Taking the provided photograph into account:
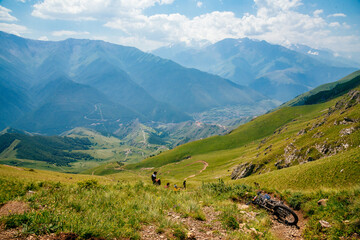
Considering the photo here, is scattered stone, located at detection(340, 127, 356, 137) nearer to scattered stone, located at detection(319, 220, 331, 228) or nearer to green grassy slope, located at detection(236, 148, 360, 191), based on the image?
green grassy slope, located at detection(236, 148, 360, 191)

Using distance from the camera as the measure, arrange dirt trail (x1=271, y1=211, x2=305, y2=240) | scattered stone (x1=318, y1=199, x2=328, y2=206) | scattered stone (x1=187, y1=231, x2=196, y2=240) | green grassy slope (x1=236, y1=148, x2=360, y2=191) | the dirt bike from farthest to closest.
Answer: green grassy slope (x1=236, y1=148, x2=360, y2=191)
scattered stone (x1=318, y1=199, x2=328, y2=206)
the dirt bike
dirt trail (x1=271, y1=211, x2=305, y2=240)
scattered stone (x1=187, y1=231, x2=196, y2=240)

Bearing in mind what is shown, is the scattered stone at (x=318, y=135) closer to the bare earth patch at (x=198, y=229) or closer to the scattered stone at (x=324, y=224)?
the scattered stone at (x=324, y=224)

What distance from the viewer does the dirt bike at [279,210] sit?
13.9m

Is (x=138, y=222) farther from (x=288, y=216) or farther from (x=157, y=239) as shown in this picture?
(x=288, y=216)

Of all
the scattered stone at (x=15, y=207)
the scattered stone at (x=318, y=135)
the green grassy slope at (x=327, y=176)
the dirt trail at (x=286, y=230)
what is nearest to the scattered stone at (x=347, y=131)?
the scattered stone at (x=318, y=135)

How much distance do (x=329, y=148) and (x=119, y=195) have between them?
4952cm

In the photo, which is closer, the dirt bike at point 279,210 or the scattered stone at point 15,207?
the scattered stone at point 15,207

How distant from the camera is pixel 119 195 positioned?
1602 cm

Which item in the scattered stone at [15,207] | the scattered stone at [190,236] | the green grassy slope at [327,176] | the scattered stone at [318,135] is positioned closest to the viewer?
the scattered stone at [190,236]

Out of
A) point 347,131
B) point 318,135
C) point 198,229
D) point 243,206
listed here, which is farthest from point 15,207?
point 318,135

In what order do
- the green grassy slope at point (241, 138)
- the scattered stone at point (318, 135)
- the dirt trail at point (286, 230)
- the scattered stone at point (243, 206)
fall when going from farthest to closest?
the green grassy slope at point (241, 138), the scattered stone at point (318, 135), the scattered stone at point (243, 206), the dirt trail at point (286, 230)

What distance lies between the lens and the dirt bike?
1386cm

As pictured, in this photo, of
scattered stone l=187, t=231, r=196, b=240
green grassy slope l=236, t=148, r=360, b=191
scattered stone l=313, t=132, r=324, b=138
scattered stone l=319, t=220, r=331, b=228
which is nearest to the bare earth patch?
scattered stone l=187, t=231, r=196, b=240

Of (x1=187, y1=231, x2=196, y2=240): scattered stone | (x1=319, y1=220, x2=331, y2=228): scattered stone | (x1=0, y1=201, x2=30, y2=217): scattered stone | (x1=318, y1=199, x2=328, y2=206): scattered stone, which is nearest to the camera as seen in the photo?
(x1=187, y1=231, x2=196, y2=240): scattered stone
